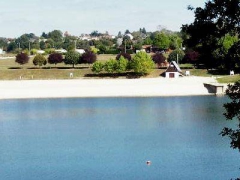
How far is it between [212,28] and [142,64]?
52.8 metres

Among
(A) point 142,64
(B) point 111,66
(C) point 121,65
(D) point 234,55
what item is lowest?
(B) point 111,66

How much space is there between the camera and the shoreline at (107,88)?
56250mm

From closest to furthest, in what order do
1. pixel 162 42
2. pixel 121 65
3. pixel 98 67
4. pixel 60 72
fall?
pixel 121 65 < pixel 98 67 < pixel 60 72 < pixel 162 42

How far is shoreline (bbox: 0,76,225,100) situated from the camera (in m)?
56.2

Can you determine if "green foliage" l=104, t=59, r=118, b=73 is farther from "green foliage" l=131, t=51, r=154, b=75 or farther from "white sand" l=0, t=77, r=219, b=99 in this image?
"white sand" l=0, t=77, r=219, b=99

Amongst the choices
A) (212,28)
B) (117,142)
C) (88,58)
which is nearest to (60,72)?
(88,58)

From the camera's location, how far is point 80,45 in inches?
5049

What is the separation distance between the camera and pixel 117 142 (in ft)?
98.2

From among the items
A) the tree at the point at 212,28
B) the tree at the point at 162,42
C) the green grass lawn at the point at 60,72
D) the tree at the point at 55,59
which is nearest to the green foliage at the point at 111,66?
the green grass lawn at the point at 60,72

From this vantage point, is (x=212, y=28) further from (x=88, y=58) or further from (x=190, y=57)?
(x=88, y=58)

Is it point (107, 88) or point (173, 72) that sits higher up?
point (173, 72)

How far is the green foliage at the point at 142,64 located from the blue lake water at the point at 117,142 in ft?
43.0

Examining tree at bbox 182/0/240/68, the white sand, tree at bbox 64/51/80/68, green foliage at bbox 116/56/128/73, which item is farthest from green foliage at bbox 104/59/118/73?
tree at bbox 182/0/240/68

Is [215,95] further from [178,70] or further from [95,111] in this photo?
[95,111]
